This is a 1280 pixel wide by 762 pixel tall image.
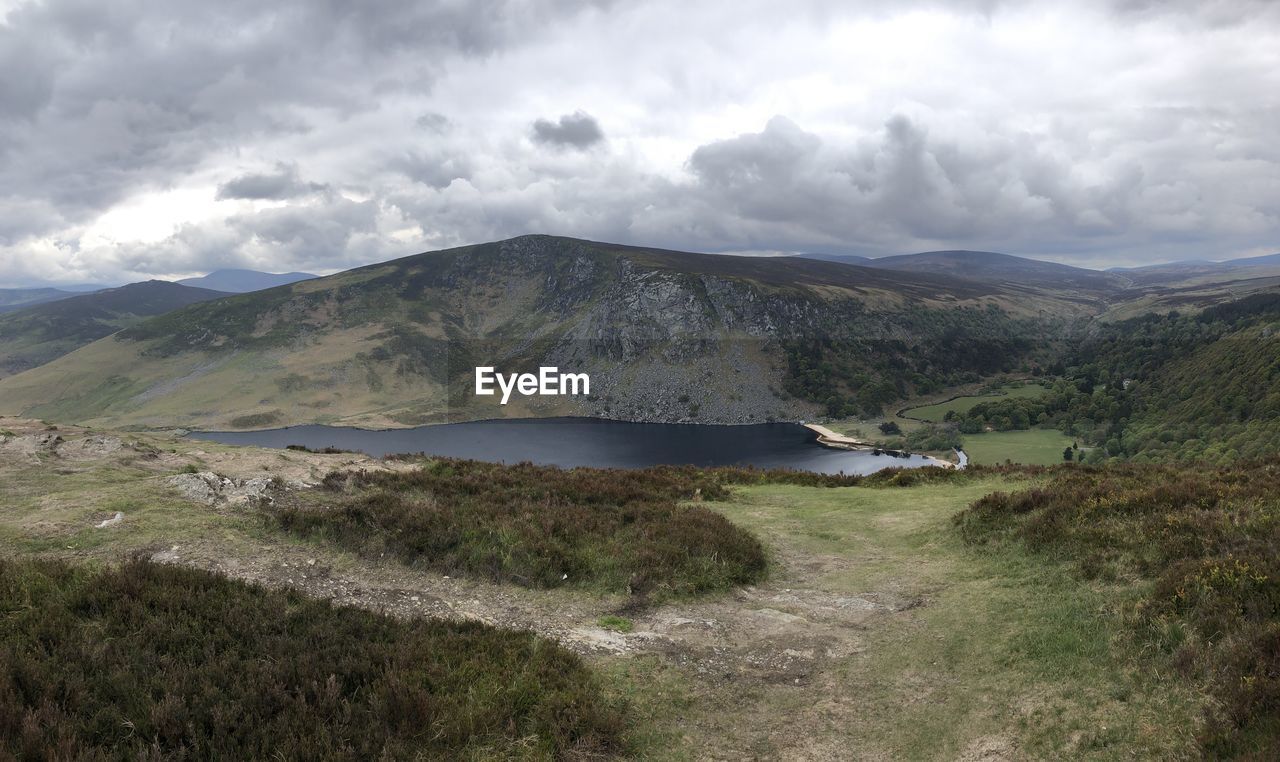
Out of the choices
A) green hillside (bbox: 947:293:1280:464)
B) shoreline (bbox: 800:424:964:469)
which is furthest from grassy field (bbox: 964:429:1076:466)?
shoreline (bbox: 800:424:964:469)

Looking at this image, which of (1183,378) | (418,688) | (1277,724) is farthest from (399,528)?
(1183,378)

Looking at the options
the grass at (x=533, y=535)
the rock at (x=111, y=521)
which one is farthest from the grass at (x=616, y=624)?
the rock at (x=111, y=521)

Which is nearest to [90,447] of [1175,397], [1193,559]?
[1193,559]

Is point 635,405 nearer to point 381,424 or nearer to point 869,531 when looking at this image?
point 381,424

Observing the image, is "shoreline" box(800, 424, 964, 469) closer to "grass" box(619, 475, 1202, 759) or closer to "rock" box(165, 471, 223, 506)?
"grass" box(619, 475, 1202, 759)

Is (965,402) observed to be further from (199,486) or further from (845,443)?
(199,486)
